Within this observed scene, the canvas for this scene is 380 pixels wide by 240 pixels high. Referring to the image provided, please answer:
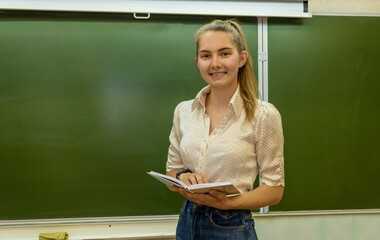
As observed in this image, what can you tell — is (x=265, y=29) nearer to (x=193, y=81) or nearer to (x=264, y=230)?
(x=193, y=81)

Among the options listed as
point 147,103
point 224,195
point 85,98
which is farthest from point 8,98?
point 224,195

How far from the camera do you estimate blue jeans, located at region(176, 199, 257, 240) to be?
1.27 meters

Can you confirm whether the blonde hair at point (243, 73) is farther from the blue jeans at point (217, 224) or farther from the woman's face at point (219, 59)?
the blue jeans at point (217, 224)

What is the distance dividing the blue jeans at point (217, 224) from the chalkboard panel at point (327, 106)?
1163mm

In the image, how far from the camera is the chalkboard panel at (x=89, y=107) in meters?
2.20

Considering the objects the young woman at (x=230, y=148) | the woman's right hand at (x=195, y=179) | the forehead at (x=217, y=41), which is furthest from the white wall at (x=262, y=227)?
the forehead at (x=217, y=41)

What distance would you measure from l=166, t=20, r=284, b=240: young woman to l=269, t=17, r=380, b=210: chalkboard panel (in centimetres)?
105

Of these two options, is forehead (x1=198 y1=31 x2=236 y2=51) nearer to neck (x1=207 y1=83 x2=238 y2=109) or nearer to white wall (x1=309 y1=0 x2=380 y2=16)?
neck (x1=207 y1=83 x2=238 y2=109)

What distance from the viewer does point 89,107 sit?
2.26m

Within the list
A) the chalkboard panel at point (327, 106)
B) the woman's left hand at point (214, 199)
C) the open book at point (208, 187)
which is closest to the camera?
the open book at point (208, 187)

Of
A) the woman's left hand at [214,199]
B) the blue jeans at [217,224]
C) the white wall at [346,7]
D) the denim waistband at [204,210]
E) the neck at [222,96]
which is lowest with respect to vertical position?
the blue jeans at [217,224]

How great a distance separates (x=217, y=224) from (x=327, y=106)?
147cm

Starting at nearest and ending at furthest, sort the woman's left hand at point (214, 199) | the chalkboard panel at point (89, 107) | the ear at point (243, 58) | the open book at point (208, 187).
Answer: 1. the open book at point (208, 187)
2. the woman's left hand at point (214, 199)
3. the ear at point (243, 58)
4. the chalkboard panel at point (89, 107)

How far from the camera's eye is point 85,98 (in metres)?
2.26
